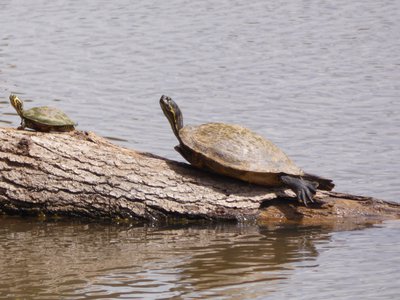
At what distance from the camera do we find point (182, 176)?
7.11 metres

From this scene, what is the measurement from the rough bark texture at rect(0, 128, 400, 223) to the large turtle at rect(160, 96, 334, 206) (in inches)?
5.4

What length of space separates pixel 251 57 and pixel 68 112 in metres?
4.06

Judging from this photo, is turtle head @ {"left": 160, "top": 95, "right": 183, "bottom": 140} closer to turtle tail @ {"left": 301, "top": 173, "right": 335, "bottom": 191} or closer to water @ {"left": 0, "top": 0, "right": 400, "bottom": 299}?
water @ {"left": 0, "top": 0, "right": 400, "bottom": 299}

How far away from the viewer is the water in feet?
19.3

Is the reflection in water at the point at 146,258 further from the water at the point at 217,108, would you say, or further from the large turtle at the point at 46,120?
the large turtle at the point at 46,120

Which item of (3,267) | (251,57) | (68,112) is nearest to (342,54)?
(251,57)

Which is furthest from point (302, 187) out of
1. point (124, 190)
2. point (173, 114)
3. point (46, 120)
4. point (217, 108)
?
point (217, 108)

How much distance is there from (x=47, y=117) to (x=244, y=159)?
1.57m

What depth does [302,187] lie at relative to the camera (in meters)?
6.94

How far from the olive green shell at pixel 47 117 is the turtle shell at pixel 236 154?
0.94 meters

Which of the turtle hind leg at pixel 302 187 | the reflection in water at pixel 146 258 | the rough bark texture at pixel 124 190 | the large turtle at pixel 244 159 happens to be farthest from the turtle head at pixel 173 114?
the turtle hind leg at pixel 302 187

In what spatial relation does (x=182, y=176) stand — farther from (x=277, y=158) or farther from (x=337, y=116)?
(x=337, y=116)

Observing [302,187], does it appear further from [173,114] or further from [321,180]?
[173,114]

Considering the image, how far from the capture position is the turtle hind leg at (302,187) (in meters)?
6.94
